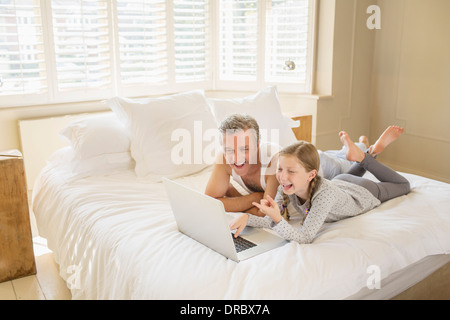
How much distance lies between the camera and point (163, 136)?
2463 mm

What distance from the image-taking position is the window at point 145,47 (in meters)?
3.03

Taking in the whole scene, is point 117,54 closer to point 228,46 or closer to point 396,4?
point 228,46

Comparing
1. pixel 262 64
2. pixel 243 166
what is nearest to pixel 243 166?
pixel 243 166

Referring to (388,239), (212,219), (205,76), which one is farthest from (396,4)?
(212,219)

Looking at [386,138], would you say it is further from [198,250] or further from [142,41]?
[142,41]

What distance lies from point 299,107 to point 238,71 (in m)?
0.65

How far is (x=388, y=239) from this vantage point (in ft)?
5.19

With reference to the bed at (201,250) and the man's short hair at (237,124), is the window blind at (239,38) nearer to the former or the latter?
the bed at (201,250)

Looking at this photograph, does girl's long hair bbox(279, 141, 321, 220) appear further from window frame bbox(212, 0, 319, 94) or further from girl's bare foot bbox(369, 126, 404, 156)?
window frame bbox(212, 0, 319, 94)

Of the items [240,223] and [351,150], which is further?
[351,150]

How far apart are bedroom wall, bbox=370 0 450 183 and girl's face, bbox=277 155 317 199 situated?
2.40 meters

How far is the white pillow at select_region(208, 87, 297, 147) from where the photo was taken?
2.68m

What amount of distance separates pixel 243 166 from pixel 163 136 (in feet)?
2.42
